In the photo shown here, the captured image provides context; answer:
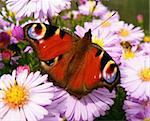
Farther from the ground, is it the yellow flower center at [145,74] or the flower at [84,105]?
the yellow flower center at [145,74]

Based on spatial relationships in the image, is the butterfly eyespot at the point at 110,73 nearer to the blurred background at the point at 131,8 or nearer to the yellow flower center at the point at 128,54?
the yellow flower center at the point at 128,54

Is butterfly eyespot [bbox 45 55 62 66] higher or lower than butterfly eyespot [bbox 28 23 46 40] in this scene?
lower

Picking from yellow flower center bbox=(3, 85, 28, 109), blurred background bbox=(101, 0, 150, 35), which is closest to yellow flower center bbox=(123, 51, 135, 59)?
yellow flower center bbox=(3, 85, 28, 109)

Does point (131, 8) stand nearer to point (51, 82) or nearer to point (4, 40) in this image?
point (4, 40)

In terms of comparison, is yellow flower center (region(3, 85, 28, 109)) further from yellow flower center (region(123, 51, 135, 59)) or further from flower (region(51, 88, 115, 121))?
yellow flower center (region(123, 51, 135, 59))

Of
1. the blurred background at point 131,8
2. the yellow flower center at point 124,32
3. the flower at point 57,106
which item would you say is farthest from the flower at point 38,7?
the blurred background at point 131,8

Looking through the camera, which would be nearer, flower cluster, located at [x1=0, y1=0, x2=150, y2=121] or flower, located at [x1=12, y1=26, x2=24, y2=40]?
flower cluster, located at [x1=0, y1=0, x2=150, y2=121]

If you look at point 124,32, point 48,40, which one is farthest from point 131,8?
point 48,40
